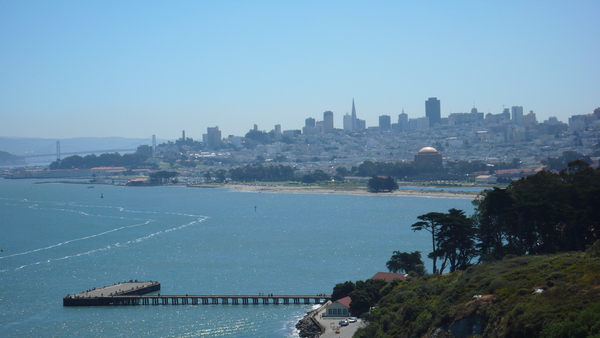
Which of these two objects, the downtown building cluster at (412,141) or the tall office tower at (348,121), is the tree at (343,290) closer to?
the downtown building cluster at (412,141)

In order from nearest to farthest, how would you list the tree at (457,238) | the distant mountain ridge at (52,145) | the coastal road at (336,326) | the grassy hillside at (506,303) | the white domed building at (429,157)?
the grassy hillside at (506,303) < the coastal road at (336,326) < the tree at (457,238) < the white domed building at (429,157) < the distant mountain ridge at (52,145)

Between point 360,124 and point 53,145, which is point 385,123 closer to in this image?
point 360,124

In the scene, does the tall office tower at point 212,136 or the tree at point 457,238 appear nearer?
the tree at point 457,238

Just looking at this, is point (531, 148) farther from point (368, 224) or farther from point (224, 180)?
point (368, 224)

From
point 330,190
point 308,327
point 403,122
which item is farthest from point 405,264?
point 403,122

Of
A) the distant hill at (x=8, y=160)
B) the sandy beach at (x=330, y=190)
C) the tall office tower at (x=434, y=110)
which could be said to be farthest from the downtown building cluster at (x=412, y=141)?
the distant hill at (x=8, y=160)

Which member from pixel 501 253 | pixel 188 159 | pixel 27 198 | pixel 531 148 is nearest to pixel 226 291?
pixel 501 253
